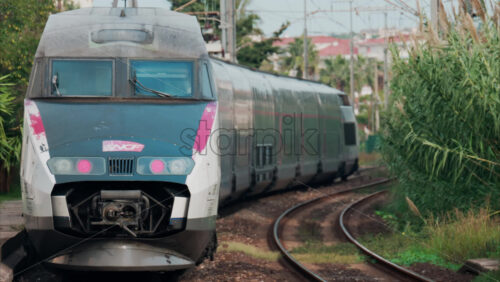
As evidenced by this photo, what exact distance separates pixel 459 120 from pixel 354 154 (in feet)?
55.6

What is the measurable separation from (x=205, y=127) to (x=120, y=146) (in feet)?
3.68

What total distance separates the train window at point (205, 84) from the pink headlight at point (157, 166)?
1.45m

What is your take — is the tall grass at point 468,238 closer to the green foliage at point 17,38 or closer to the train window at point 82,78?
the train window at point 82,78

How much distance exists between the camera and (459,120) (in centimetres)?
1397

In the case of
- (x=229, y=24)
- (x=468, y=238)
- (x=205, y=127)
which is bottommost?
(x=468, y=238)

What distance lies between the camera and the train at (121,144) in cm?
878

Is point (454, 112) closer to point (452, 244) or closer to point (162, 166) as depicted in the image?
point (452, 244)

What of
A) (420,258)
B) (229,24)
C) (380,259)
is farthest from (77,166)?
(229,24)

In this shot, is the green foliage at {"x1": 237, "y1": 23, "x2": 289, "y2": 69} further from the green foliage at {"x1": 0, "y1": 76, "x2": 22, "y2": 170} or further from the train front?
the train front

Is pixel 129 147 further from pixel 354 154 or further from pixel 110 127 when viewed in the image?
pixel 354 154

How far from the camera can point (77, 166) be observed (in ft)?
28.8

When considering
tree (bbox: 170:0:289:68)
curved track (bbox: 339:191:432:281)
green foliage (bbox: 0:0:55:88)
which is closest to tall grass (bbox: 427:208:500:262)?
curved track (bbox: 339:191:432:281)

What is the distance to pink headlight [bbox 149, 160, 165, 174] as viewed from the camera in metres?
8.82

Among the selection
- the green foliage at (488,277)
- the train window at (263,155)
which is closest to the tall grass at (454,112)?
the green foliage at (488,277)
